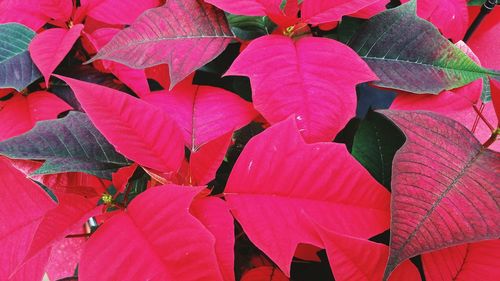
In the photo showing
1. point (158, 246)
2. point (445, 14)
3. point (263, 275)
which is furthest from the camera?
point (445, 14)

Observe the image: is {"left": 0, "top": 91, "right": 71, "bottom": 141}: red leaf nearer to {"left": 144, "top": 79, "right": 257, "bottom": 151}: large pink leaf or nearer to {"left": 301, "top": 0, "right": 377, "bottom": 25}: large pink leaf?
{"left": 144, "top": 79, "right": 257, "bottom": 151}: large pink leaf

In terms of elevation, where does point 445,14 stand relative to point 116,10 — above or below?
above

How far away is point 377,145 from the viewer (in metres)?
0.46

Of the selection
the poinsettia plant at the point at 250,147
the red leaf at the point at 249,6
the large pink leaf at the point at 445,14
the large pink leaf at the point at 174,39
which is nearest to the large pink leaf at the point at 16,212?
the poinsettia plant at the point at 250,147

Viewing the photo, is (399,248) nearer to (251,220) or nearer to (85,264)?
(251,220)

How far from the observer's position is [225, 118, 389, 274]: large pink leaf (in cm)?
36

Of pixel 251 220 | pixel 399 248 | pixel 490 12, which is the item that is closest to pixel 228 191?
pixel 251 220

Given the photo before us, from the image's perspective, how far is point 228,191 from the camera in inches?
15.6

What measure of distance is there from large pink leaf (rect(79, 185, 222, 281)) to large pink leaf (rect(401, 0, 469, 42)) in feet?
1.20

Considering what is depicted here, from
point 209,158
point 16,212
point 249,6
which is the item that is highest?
point 249,6

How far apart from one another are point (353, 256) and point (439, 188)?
0.08 m

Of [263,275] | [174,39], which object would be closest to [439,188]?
[263,275]

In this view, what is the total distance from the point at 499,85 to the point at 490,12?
0.26 m

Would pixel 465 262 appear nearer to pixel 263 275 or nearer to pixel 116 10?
pixel 263 275
